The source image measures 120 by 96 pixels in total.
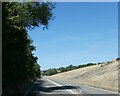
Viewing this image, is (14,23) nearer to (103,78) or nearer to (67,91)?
(67,91)

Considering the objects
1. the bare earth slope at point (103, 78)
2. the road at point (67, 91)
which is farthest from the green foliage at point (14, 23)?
the bare earth slope at point (103, 78)

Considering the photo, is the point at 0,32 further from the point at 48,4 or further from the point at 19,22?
the point at 48,4

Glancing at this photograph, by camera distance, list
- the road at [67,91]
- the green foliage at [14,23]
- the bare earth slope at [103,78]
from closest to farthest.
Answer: the green foliage at [14,23], the road at [67,91], the bare earth slope at [103,78]

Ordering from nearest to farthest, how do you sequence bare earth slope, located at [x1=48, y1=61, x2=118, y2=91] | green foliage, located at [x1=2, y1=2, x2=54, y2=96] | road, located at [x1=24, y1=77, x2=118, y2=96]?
1. green foliage, located at [x1=2, y1=2, x2=54, y2=96]
2. road, located at [x1=24, y1=77, x2=118, y2=96]
3. bare earth slope, located at [x1=48, y1=61, x2=118, y2=91]

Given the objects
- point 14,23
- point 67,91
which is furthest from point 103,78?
point 14,23

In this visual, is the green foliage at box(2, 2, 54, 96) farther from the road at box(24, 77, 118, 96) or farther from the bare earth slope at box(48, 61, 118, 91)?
the bare earth slope at box(48, 61, 118, 91)

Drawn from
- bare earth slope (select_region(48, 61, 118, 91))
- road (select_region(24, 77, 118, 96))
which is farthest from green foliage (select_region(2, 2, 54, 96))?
bare earth slope (select_region(48, 61, 118, 91))

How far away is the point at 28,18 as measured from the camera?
3778 cm

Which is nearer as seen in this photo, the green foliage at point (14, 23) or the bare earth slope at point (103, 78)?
the green foliage at point (14, 23)

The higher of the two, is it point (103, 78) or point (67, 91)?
point (103, 78)

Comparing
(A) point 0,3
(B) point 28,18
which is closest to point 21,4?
(B) point 28,18

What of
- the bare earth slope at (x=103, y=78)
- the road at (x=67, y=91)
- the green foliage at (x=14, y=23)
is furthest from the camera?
the bare earth slope at (x=103, y=78)

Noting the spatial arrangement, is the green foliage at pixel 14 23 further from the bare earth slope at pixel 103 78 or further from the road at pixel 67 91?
the bare earth slope at pixel 103 78

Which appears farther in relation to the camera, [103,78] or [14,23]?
[103,78]
